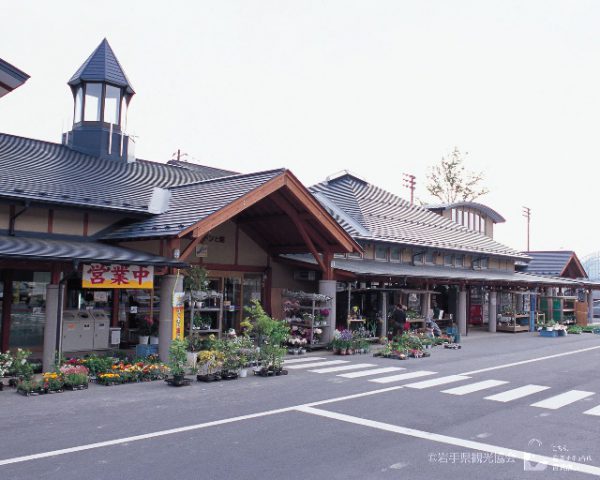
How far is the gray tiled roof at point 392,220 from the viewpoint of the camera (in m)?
26.9

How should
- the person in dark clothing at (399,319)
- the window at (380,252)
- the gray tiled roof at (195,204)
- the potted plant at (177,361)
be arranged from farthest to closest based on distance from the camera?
the window at (380,252) → the person in dark clothing at (399,319) → the gray tiled roof at (195,204) → the potted plant at (177,361)

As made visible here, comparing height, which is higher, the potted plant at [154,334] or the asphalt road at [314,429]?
the potted plant at [154,334]

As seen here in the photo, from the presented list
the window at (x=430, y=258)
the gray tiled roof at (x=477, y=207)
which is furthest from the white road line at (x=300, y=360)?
the gray tiled roof at (x=477, y=207)

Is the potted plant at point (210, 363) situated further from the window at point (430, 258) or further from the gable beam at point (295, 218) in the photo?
the window at point (430, 258)

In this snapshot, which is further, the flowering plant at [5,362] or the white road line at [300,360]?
the white road line at [300,360]

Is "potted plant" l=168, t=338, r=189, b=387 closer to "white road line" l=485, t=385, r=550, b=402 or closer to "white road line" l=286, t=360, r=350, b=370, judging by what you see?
"white road line" l=286, t=360, r=350, b=370

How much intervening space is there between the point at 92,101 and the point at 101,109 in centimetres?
48

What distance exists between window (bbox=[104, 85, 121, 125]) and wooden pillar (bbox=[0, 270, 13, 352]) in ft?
29.9

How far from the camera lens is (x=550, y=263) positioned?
143ft

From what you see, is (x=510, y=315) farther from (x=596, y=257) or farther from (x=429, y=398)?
(x=596, y=257)

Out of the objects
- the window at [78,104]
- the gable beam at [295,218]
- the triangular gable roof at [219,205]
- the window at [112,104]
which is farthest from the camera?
the window at [112,104]

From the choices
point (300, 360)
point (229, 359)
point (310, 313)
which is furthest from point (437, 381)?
point (310, 313)

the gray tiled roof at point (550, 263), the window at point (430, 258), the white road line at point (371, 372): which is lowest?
the white road line at point (371, 372)

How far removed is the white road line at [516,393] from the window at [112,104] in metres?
17.4
